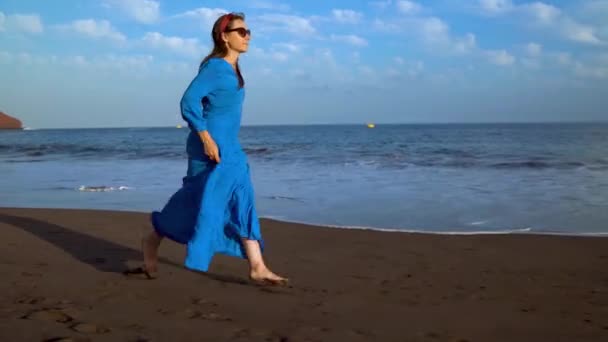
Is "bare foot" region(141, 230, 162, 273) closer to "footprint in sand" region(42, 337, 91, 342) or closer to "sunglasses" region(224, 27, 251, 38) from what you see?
"footprint in sand" region(42, 337, 91, 342)

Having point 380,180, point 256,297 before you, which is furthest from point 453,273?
point 380,180

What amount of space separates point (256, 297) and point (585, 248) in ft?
10.6

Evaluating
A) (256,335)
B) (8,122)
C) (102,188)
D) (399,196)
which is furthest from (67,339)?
(8,122)

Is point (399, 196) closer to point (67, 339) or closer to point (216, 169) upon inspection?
point (216, 169)

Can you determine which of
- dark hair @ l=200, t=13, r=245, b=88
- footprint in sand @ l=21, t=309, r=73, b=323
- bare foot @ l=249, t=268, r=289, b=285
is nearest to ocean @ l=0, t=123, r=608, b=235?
bare foot @ l=249, t=268, r=289, b=285

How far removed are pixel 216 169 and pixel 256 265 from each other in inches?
26.8

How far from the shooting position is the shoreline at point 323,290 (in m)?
2.74

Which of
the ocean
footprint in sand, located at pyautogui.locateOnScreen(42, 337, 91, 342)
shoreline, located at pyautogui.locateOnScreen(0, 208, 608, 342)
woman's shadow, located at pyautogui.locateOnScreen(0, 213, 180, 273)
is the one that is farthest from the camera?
the ocean

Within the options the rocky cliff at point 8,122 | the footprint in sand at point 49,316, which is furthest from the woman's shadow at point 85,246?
the rocky cliff at point 8,122

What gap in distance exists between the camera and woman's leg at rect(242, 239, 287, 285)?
3.56 meters

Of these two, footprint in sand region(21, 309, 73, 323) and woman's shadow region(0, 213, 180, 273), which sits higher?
footprint in sand region(21, 309, 73, 323)

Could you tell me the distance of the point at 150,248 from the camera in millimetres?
3744

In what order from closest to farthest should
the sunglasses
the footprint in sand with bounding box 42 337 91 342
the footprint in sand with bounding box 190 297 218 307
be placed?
the footprint in sand with bounding box 42 337 91 342
the footprint in sand with bounding box 190 297 218 307
the sunglasses

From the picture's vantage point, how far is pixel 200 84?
129 inches
